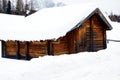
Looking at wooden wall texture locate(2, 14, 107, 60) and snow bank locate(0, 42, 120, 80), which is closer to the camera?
snow bank locate(0, 42, 120, 80)

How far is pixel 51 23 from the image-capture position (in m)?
24.2

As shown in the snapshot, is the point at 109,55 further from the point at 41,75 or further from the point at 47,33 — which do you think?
the point at 47,33

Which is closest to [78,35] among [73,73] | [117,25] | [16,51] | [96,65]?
[16,51]

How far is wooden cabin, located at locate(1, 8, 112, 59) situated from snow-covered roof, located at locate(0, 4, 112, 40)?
1.79ft

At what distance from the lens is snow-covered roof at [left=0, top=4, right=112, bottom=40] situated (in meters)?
21.9

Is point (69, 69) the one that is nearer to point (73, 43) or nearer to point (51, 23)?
point (73, 43)

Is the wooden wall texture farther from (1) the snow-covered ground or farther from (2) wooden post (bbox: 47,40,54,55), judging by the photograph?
(1) the snow-covered ground

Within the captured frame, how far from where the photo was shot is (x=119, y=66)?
13.0 m

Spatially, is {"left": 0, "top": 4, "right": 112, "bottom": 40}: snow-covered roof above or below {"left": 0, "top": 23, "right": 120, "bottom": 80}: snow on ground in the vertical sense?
above

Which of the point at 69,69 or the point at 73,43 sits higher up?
the point at 73,43

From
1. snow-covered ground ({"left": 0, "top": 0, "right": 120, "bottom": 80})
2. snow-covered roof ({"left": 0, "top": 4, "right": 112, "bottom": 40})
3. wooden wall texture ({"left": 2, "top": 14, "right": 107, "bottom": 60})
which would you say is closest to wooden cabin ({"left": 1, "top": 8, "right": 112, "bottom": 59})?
wooden wall texture ({"left": 2, "top": 14, "right": 107, "bottom": 60})

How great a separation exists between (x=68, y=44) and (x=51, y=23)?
6.82ft

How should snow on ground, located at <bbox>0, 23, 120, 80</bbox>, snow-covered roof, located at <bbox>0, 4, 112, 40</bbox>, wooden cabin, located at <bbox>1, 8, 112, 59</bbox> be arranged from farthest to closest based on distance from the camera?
wooden cabin, located at <bbox>1, 8, 112, 59</bbox> → snow-covered roof, located at <bbox>0, 4, 112, 40</bbox> → snow on ground, located at <bbox>0, 23, 120, 80</bbox>

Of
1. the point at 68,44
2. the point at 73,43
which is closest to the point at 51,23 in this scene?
the point at 68,44
